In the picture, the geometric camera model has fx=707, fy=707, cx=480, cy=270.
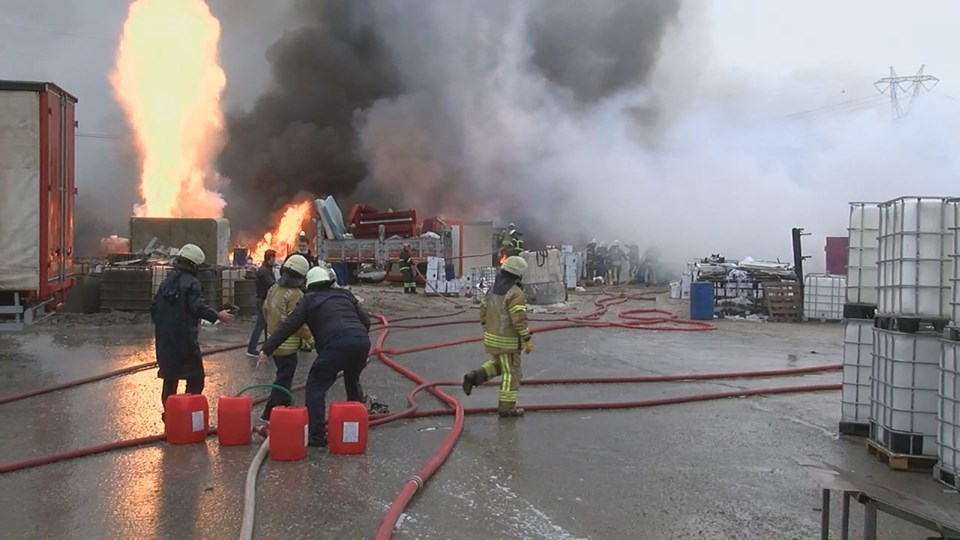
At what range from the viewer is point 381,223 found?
81.8 ft

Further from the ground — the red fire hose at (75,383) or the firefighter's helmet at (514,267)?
the firefighter's helmet at (514,267)

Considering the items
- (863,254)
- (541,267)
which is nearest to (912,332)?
(863,254)

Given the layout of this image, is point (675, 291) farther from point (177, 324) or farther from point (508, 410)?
point (177, 324)

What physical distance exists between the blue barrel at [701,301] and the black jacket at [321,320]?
35.3 feet

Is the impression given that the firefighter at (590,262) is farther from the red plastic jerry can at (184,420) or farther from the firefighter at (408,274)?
the red plastic jerry can at (184,420)

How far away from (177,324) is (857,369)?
213 inches

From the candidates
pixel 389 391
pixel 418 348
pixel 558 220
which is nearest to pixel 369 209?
pixel 558 220

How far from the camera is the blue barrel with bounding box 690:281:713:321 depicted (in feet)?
48.2

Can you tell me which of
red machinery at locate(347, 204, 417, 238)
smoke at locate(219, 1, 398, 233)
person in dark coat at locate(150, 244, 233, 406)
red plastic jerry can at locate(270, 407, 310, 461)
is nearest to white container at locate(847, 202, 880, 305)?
red plastic jerry can at locate(270, 407, 310, 461)

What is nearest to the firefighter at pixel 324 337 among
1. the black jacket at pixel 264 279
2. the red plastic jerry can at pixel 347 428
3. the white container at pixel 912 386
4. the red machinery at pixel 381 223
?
the red plastic jerry can at pixel 347 428

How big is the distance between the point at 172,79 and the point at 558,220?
1531 cm

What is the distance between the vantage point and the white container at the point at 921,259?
15.6 feet

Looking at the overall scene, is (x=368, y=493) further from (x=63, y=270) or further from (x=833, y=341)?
(x=833, y=341)

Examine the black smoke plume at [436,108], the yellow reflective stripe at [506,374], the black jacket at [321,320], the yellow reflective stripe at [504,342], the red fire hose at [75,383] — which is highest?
the black smoke plume at [436,108]
